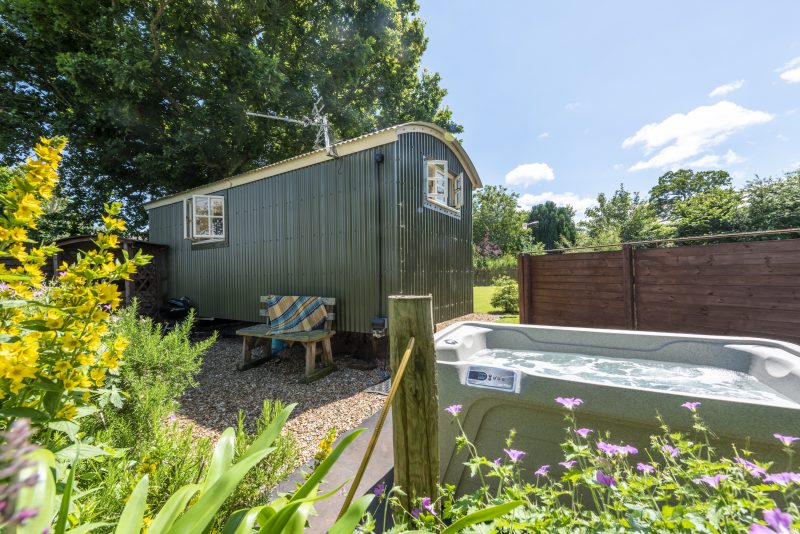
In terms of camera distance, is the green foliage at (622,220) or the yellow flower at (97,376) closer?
the yellow flower at (97,376)

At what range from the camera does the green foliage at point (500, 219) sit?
27375mm

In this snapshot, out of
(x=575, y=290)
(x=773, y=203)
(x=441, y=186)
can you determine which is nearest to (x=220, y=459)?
(x=575, y=290)

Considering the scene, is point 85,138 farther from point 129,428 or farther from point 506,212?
point 506,212

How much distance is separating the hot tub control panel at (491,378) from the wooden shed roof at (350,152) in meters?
4.06

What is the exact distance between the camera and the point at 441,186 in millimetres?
6668

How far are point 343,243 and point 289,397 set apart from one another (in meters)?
2.63

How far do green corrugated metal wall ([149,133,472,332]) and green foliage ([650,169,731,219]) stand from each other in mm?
34373

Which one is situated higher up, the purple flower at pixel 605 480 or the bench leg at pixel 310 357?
the purple flower at pixel 605 480

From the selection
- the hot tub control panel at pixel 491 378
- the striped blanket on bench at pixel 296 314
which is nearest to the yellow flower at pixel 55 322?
the hot tub control panel at pixel 491 378

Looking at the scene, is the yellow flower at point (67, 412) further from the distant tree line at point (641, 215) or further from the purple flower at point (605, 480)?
the distant tree line at point (641, 215)

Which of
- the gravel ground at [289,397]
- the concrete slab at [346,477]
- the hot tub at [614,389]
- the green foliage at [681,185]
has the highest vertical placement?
the green foliage at [681,185]

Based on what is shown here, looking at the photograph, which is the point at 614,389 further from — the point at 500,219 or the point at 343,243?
the point at 500,219

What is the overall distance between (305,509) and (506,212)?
2863cm

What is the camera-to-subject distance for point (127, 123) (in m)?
9.84
